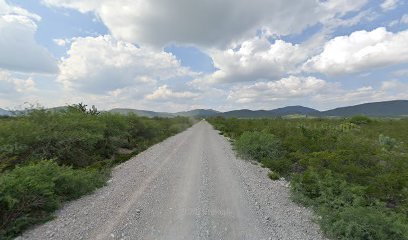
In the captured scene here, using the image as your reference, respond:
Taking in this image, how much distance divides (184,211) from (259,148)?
35.9 ft

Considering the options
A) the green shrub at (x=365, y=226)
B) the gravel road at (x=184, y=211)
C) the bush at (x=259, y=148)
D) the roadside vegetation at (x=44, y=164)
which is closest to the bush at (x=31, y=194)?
the roadside vegetation at (x=44, y=164)

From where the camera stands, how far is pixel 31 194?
23.3ft

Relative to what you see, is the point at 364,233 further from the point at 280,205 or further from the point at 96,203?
the point at 96,203

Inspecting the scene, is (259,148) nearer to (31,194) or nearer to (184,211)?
(184,211)

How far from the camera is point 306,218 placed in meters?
7.75

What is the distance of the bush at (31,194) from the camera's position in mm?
6406

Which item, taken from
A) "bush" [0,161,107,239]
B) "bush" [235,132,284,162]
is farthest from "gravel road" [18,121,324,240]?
"bush" [235,132,284,162]

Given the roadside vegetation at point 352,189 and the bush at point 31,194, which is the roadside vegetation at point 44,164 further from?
the roadside vegetation at point 352,189

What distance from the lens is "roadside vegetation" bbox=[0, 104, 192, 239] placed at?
6.70 meters

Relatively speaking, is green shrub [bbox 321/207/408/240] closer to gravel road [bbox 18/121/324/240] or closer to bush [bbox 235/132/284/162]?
gravel road [bbox 18/121/324/240]

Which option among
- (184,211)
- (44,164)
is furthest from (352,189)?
(44,164)

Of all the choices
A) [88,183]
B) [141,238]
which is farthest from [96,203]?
[141,238]

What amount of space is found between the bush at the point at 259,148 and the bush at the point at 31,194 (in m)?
10.8

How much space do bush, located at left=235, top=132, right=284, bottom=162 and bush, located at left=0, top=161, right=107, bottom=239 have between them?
35.3 feet
